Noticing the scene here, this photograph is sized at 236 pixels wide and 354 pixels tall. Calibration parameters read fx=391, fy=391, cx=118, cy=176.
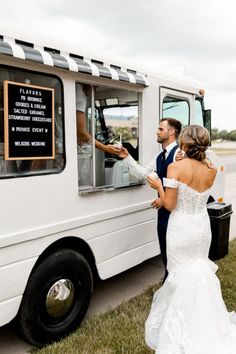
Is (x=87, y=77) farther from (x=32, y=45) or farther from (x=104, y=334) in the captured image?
(x=104, y=334)

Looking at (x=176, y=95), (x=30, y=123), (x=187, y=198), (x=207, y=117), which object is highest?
(x=176, y=95)

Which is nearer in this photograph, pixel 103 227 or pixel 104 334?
pixel 104 334

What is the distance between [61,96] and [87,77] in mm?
331

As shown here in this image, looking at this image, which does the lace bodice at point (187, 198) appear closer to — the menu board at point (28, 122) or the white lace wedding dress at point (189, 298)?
the white lace wedding dress at point (189, 298)

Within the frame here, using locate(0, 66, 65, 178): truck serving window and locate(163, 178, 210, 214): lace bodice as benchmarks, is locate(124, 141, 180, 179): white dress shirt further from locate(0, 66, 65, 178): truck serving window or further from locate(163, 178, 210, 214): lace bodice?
locate(0, 66, 65, 178): truck serving window

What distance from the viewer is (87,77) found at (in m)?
3.35

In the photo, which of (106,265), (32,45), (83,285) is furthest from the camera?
(106,265)

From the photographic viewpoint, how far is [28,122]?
2.90m

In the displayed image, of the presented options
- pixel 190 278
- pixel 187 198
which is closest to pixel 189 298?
pixel 190 278

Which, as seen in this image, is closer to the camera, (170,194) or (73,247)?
(170,194)

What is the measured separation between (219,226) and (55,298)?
257 cm

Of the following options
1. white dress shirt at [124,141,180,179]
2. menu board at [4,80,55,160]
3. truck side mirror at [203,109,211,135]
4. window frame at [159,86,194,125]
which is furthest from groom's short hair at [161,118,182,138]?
truck side mirror at [203,109,211,135]

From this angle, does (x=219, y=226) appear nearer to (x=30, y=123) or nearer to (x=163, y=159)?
(x=163, y=159)

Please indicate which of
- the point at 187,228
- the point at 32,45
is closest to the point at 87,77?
the point at 32,45
